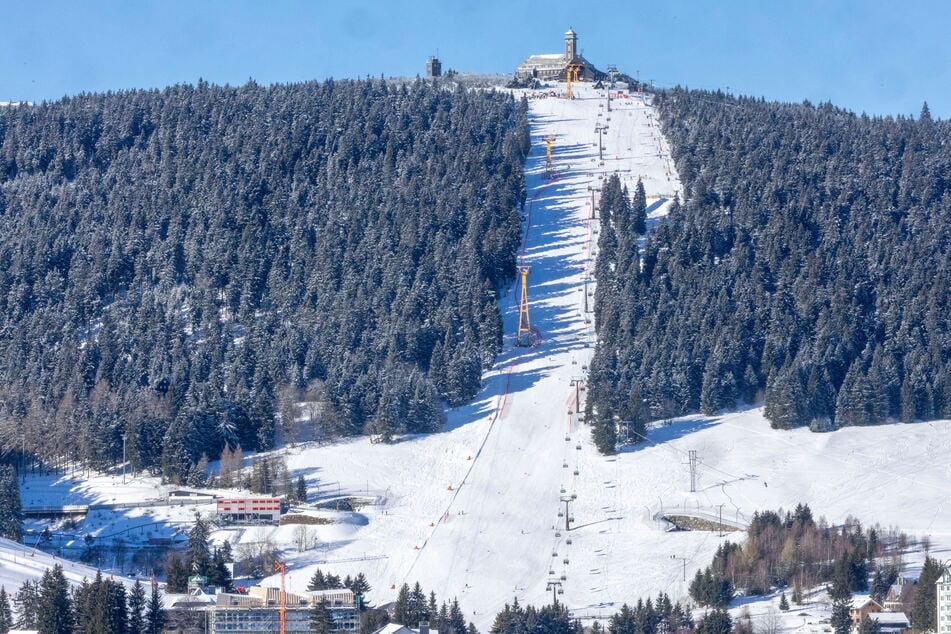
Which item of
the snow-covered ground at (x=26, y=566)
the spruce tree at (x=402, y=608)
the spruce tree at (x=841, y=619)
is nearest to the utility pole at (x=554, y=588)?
the spruce tree at (x=402, y=608)

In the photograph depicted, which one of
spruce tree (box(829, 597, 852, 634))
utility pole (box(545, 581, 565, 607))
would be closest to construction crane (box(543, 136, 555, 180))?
utility pole (box(545, 581, 565, 607))

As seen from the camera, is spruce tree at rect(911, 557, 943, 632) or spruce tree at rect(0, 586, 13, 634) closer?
spruce tree at rect(911, 557, 943, 632)

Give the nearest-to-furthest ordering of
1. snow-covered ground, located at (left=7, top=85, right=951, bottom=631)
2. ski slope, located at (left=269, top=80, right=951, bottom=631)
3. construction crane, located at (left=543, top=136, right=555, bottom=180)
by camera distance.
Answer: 1. snow-covered ground, located at (left=7, top=85, right=951, bottom=631)
2. ski slope, located at (left=269, top=80, right=951, bottom=631)
3. construction crane, located at (left=543, top=136, right=555, bottom=180)

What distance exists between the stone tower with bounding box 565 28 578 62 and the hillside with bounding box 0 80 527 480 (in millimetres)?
20788

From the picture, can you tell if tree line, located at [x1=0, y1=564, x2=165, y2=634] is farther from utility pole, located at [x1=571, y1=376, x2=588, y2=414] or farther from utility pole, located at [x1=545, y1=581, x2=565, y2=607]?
utility pole, located at [x1=571, y1=376, x2=588, y2=414]

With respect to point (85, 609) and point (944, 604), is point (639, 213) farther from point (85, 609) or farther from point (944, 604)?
point (85, 609)

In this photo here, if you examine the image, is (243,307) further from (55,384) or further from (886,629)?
(886,629)

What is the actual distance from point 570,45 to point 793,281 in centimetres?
6549

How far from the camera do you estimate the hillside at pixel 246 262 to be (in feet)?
366

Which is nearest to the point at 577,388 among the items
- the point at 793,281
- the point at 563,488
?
the point at 563,488

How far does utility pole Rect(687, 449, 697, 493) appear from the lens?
103 meters

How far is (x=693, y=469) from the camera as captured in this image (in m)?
104

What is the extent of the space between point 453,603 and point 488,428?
26267mm

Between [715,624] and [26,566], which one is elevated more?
[26,566]
